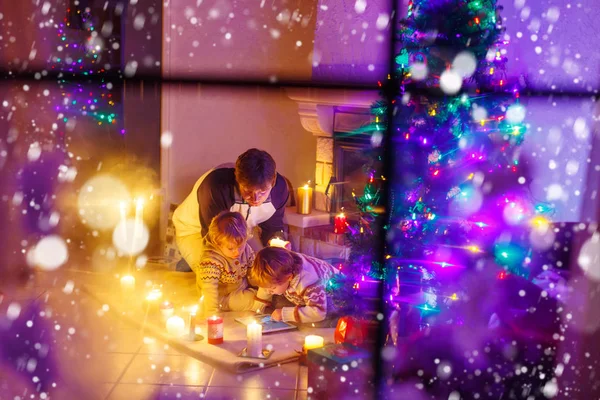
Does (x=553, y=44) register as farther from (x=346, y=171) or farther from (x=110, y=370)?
(x=110, y=370)

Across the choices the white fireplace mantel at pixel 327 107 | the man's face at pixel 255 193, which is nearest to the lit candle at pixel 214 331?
the man's face at pixel 255 193

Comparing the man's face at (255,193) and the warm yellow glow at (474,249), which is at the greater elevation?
the man's face at (255,193)

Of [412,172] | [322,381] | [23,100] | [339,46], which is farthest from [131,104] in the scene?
[322,381]

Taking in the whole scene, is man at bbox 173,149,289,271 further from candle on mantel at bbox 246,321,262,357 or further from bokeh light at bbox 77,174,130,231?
candle on mantel at bbox 246,321,262,357

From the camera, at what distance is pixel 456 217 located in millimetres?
2373

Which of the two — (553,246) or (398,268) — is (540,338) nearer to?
(398,268)

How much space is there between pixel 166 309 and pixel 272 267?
439 millimetres

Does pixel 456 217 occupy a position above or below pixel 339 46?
below

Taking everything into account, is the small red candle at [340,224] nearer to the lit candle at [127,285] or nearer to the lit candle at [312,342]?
the lit candle at [127,285]

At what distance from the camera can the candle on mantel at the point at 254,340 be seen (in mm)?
2222

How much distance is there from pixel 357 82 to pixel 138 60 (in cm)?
113

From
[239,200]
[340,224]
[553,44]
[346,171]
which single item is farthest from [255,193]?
[553,44]

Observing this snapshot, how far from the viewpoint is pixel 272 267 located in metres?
2.53

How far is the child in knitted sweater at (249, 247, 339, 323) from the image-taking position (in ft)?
8.34
